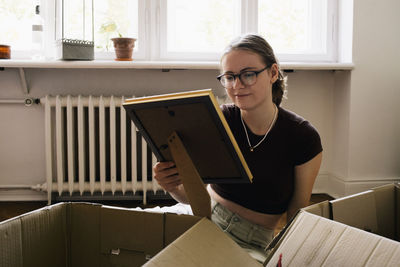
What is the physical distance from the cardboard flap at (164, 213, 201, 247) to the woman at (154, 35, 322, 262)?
0.39m

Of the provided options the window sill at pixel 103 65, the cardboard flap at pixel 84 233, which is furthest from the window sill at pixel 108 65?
the cardboard flap at pixel 84 233

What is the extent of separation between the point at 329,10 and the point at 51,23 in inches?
74.0

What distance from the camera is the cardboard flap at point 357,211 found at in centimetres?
75

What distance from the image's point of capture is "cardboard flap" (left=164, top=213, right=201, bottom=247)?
0.71 metres

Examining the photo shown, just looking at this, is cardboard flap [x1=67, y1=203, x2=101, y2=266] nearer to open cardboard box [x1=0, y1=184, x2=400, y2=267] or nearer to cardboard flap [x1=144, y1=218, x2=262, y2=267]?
open cardboard box [x1=0, y1=184, x2=400, y2=267]

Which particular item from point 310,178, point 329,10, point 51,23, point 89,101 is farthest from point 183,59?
point 310,178

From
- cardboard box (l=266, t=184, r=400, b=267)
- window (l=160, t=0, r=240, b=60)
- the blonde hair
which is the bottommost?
cardboard box (l=266, t=184, r=400, b=267)

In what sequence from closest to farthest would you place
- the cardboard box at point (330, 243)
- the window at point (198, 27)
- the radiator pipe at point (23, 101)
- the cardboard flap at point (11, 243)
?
the cardboard box at point (330, 243) → the cardboard flap at point (11, 243) → the radiator pipe at point (23, 101) → the window at point (198, 27)

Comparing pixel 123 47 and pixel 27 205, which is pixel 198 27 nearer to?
pixel 123 47

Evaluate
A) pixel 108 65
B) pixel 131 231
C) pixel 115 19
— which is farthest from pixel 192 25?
pixel 131 231

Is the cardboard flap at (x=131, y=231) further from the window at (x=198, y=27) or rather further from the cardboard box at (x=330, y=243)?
the window at (x=198, y=27)

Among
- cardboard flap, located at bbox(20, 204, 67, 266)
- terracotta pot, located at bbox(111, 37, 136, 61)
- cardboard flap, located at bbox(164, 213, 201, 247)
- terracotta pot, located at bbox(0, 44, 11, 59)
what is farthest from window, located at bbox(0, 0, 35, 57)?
cardboard flap, located at bbox(164, 213, 201, 247)

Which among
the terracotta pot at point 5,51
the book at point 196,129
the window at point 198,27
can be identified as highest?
the window at point 198,27

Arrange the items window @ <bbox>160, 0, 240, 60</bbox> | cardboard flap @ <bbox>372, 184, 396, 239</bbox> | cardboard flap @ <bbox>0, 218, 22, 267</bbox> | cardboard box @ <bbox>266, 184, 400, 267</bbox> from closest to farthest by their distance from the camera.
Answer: cardboard box @ <bbox>266, 184, 400, 267</bbox> → cardboard flap @ <bbox>0, 218, 22, 267</bbox> → cardboard flap @ <bbox>372, 184, 396, 239</bbox> → window @ <bbox>160, 0, 240, 60</bbox>
